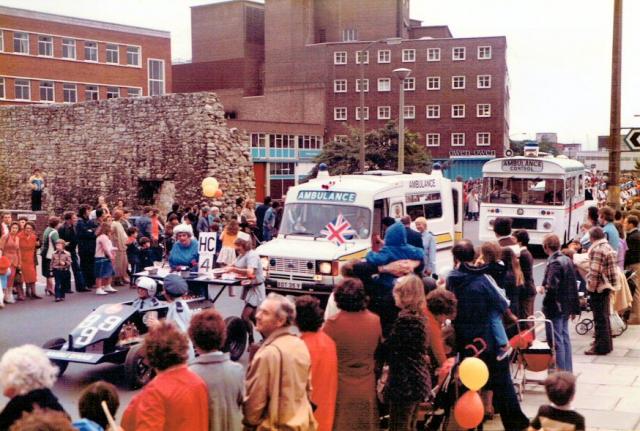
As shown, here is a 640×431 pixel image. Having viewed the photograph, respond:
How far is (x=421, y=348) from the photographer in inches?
252

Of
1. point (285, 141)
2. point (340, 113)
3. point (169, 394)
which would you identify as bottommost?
point (169, 394)

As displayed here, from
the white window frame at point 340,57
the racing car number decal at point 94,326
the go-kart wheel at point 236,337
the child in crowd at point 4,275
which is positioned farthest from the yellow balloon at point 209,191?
the white window frame at point 340,57

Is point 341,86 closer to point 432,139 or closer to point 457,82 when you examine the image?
point 432,139

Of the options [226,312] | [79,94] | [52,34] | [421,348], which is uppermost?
[52,34]

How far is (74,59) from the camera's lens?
62781mm

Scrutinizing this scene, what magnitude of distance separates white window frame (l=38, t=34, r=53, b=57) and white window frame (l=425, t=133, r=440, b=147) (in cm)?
3596

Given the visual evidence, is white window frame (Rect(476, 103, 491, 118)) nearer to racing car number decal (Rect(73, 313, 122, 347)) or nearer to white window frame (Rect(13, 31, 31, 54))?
white window frame (Rect(13, 31, 31, 54))

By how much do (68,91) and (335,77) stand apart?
90.3 feet

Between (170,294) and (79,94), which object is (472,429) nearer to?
(170,294)

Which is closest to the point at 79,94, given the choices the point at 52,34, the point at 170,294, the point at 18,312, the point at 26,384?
the point at 52,34

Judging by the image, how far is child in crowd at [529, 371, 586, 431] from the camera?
5.20 meters

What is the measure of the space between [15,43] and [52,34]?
302cm

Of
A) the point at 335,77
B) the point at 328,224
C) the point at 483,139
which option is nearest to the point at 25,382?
the point at 328,224

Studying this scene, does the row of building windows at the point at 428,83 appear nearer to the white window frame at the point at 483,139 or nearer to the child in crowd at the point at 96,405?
the white window frame at the point at 483,139
